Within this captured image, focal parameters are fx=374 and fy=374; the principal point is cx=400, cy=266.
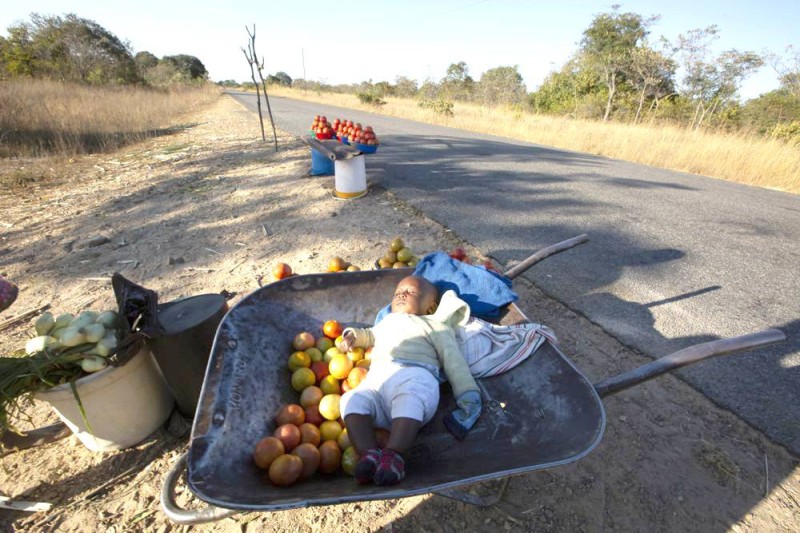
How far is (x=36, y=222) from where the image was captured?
19.5ft

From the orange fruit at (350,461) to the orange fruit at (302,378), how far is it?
57 cm

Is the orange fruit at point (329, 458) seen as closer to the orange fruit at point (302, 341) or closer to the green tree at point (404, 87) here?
the orange fruit at point (302, 341)

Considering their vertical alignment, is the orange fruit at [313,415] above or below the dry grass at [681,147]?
below

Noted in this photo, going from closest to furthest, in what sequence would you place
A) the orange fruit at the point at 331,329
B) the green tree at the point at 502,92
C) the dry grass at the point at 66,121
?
the orange fruit at the point at 331,329
the dry grass at the point at 66,121
the green tree at the point at 502,92

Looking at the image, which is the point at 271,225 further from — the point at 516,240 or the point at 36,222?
the point at 36,222

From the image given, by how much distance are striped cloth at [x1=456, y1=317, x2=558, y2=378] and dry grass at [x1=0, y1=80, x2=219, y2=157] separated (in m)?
12.7

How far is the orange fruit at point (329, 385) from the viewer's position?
7.82 feet

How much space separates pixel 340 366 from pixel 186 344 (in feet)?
3.11

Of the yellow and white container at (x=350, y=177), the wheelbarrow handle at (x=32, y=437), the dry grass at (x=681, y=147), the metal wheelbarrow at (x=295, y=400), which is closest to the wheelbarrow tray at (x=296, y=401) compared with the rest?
the metal wheelbarrow at (x=295, y=400)

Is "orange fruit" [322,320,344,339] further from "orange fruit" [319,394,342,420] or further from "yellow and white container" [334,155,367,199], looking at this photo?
"yellow and white container" [334,155,367,199]

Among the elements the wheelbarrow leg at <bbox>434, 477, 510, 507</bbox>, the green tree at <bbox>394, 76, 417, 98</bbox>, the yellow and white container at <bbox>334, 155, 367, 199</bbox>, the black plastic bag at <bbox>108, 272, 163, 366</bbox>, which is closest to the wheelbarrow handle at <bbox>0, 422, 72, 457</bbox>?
the black plastic bag at <bbox>108, 272, 163, 366</bbox>

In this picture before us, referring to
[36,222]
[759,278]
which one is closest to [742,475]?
[759,278]

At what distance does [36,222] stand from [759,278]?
1007 cm

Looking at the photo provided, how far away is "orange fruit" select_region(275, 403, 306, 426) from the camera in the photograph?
205cm
